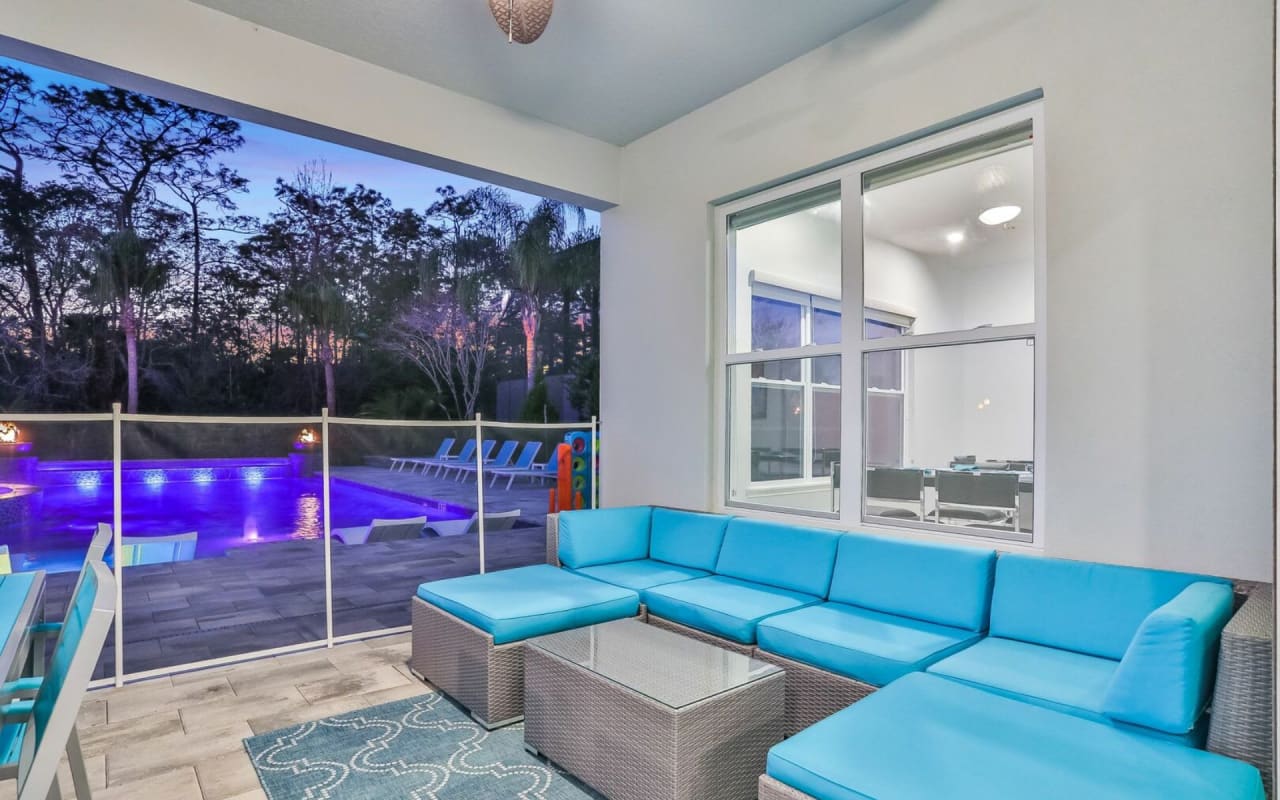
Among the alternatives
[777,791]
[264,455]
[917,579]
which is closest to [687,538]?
[917,579]

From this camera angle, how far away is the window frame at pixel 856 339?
2799mm

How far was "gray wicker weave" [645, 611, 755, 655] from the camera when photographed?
2787 millimetres

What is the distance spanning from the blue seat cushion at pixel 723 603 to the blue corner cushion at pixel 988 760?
963mm

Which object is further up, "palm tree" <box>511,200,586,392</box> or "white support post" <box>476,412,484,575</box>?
"palm tree" <box>511,200,586,392</box>

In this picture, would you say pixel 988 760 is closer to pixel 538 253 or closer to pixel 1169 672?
pixel 1169 672

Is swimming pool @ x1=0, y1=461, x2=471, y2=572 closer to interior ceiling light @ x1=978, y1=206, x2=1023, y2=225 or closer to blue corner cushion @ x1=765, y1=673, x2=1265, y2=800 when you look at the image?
blue corner cushion @ x1=765, y1=673, x2=1265, y2=800

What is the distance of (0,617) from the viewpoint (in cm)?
157

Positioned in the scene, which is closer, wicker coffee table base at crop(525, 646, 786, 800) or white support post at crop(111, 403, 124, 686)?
wicker coffee table base at crop(525, 646, 786, 800)

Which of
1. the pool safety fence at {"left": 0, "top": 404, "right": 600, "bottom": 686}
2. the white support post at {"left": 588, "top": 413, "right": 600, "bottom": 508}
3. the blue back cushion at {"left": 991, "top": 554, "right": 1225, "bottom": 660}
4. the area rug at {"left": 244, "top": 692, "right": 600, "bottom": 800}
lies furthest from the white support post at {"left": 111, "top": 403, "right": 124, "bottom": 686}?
the blue back cushion at {"left": 991, "top": 554, "right": 1225, "bottom": 660}

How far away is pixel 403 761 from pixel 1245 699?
2605mm

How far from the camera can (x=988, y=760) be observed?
156cm

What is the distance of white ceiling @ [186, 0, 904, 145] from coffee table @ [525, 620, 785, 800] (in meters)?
2.98

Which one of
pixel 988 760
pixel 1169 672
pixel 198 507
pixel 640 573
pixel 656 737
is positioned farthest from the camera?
pixel 198 507

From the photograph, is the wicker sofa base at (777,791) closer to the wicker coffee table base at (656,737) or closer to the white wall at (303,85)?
the wicker coffee table base at (656,737)
